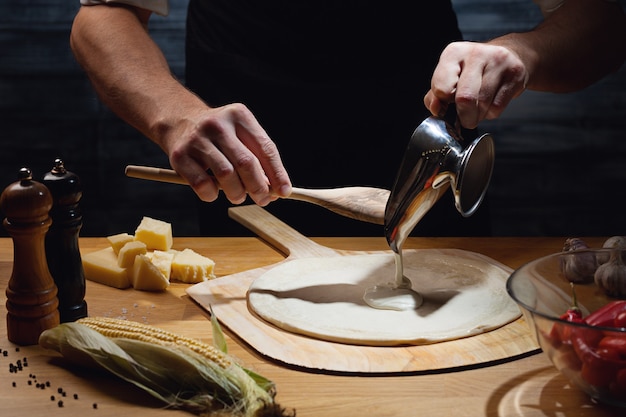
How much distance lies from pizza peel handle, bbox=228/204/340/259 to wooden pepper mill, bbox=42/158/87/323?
1.84 ft

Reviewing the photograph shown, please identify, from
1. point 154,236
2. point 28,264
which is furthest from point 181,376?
point 154,236

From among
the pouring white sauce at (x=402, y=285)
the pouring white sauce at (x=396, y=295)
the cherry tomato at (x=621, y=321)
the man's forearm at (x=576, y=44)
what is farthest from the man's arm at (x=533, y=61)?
the cherry tomato at (x=621, y=321)

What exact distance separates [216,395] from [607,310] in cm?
58

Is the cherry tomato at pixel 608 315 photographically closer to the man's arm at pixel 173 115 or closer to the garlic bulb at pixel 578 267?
the garlic bulb at pixel 578 267

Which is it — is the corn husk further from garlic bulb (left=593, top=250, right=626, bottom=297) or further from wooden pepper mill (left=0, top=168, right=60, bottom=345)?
garlic bulb (left=593, top=250, right=626, bottom=297)

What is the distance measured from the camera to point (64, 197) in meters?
1.47

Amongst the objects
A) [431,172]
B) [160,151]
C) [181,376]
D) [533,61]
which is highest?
[533,61]

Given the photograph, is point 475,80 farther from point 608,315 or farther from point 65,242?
point 65,242

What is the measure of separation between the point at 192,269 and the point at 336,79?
2.57ft

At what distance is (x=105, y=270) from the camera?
178cm

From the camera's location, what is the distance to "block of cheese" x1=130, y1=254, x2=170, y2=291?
68.3 inches

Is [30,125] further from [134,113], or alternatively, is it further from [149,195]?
[134,113]

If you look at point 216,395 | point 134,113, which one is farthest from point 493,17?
point 216,395

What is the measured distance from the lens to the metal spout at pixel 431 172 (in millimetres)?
1535
